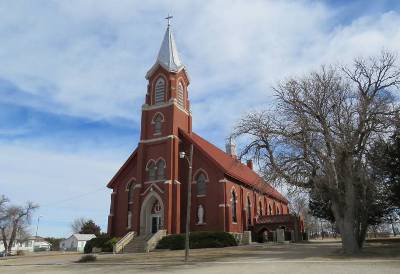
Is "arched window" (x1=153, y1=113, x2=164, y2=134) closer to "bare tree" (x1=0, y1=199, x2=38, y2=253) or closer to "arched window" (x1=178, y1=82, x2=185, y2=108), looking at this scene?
"arched window" (x1=178, y1=82, x2=185, y2=108)

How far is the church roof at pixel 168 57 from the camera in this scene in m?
45.8

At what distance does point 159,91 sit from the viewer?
4562cm

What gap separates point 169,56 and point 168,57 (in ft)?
0.58

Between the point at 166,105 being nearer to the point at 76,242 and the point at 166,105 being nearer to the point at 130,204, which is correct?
the point at 130,204

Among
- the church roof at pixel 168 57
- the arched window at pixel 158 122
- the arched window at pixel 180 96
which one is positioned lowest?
the arched window at pixel 158 122

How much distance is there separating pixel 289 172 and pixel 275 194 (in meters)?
36.7

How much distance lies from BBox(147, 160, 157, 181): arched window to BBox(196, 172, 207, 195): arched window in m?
4.53

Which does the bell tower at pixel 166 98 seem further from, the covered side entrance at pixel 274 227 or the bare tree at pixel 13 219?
the bare tree at pixel 13 219

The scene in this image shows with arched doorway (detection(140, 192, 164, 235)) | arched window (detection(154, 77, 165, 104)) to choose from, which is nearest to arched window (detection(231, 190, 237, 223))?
arched doorway (detection(140, 192, 164, 235))

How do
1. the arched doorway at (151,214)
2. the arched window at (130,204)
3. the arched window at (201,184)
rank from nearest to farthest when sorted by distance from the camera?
the arched doorway at (151,214)
the arched window at (201,184)
the arched window at (130,204)

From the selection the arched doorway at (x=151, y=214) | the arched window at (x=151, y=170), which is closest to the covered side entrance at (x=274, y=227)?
the arched doorway at (x=151, y=214)

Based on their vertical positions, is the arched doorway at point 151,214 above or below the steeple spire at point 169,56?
below

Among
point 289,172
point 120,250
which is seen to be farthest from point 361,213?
point 120,250

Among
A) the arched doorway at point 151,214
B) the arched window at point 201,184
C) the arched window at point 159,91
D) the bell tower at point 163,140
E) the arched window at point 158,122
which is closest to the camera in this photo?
the bell tower at point 163,140
